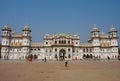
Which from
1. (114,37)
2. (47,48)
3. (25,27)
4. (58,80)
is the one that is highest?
(25,27)

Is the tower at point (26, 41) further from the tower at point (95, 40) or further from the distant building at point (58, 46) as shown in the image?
the tower at point (95, 40)

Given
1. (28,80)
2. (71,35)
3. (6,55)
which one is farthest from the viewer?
(71,35)

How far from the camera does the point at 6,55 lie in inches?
2611

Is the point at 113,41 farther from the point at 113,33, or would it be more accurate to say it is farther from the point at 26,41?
Result: the point at 26,41

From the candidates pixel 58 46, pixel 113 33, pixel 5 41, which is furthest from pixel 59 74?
pixel 113 33

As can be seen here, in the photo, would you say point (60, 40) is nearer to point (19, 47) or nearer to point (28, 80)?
point (19, 47)

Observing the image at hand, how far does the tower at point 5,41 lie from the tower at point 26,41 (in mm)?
6310

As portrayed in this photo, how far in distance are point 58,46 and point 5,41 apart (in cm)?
2215

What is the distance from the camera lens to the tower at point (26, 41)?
220ft

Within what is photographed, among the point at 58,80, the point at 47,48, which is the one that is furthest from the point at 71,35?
the point at 58,80

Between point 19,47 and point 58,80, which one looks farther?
point 19,47

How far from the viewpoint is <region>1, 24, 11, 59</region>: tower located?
66.1m

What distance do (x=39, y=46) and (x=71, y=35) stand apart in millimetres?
14750

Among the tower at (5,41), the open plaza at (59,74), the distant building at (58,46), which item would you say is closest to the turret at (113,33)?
the distant building at (58,46)
